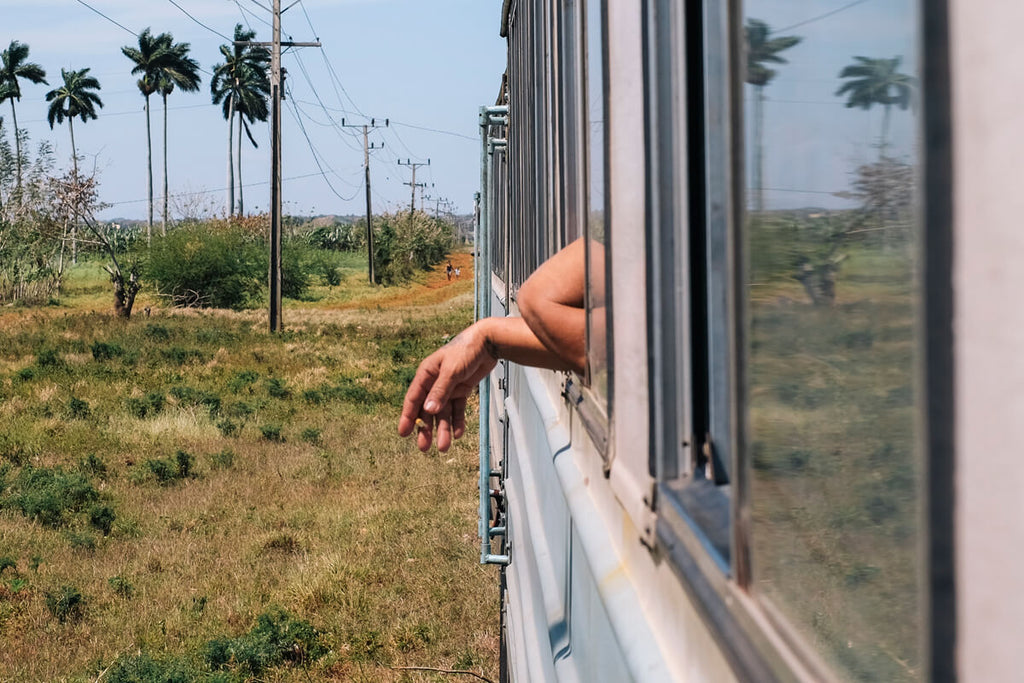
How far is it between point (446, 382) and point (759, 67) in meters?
1.21

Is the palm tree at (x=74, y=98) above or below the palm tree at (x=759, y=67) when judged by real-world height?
above

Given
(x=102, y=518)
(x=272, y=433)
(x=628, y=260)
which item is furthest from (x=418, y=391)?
(x=272, y=433)

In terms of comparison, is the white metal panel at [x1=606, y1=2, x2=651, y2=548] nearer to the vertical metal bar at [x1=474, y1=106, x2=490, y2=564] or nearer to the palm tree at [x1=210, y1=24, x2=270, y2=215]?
the vertical metal bar at [x1=474, y1=106, x2=490, y2=564]

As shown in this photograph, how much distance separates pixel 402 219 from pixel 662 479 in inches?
2583

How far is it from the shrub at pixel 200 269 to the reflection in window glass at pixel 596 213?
35951 mm

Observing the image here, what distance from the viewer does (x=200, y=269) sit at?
36125mm

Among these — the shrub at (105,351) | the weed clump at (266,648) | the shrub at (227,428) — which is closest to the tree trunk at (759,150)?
the weed clump at (266,648)

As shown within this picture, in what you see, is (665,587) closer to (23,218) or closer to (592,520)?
(592,520)

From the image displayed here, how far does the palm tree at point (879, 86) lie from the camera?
52cm

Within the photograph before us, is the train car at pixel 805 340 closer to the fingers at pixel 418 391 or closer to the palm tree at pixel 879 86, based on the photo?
the palm tree at pixel 879 86

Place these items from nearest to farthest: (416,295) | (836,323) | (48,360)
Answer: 1. (836,323)
2. (48,360)
3. (416,295)

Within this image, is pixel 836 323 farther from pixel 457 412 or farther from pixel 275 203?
pixel 275 203

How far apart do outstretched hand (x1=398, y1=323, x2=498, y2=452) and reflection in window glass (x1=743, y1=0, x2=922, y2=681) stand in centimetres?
109

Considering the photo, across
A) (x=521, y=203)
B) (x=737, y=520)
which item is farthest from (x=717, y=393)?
(x=521, y=203)
